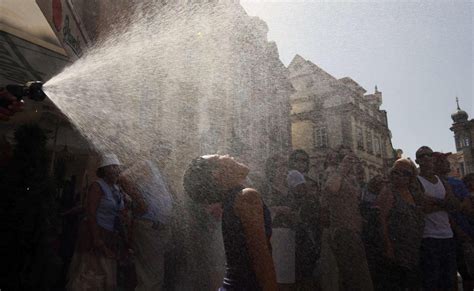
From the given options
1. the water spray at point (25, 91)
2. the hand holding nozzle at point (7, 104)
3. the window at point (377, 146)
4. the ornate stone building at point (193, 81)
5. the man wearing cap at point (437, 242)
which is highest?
the window at point (377, 146)

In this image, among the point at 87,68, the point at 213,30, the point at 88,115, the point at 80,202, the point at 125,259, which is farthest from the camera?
the point at 213,30

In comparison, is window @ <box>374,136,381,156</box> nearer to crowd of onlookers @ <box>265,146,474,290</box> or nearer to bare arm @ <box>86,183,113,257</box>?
crowd of onlookers @ <box>265,146,474,290</box>

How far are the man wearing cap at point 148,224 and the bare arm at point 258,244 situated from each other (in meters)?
2.00

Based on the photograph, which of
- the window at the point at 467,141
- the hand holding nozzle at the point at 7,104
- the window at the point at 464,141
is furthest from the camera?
the window at the point at 464,141

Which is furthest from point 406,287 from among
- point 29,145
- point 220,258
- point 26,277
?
point 29,145

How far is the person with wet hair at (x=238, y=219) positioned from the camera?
7.18ft

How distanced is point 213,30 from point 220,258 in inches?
531

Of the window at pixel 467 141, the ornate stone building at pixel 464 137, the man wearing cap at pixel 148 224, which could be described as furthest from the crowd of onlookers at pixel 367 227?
the window at pixel 467 141

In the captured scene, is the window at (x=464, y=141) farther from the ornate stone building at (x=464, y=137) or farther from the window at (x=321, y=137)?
the window at (x=321, y=137)

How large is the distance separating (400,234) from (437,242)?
0.60 meters

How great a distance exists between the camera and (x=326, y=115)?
3638cm

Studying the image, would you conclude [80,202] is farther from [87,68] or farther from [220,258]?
[220,258]

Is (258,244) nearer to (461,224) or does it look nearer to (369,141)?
(461,224)

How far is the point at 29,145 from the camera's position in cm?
415
